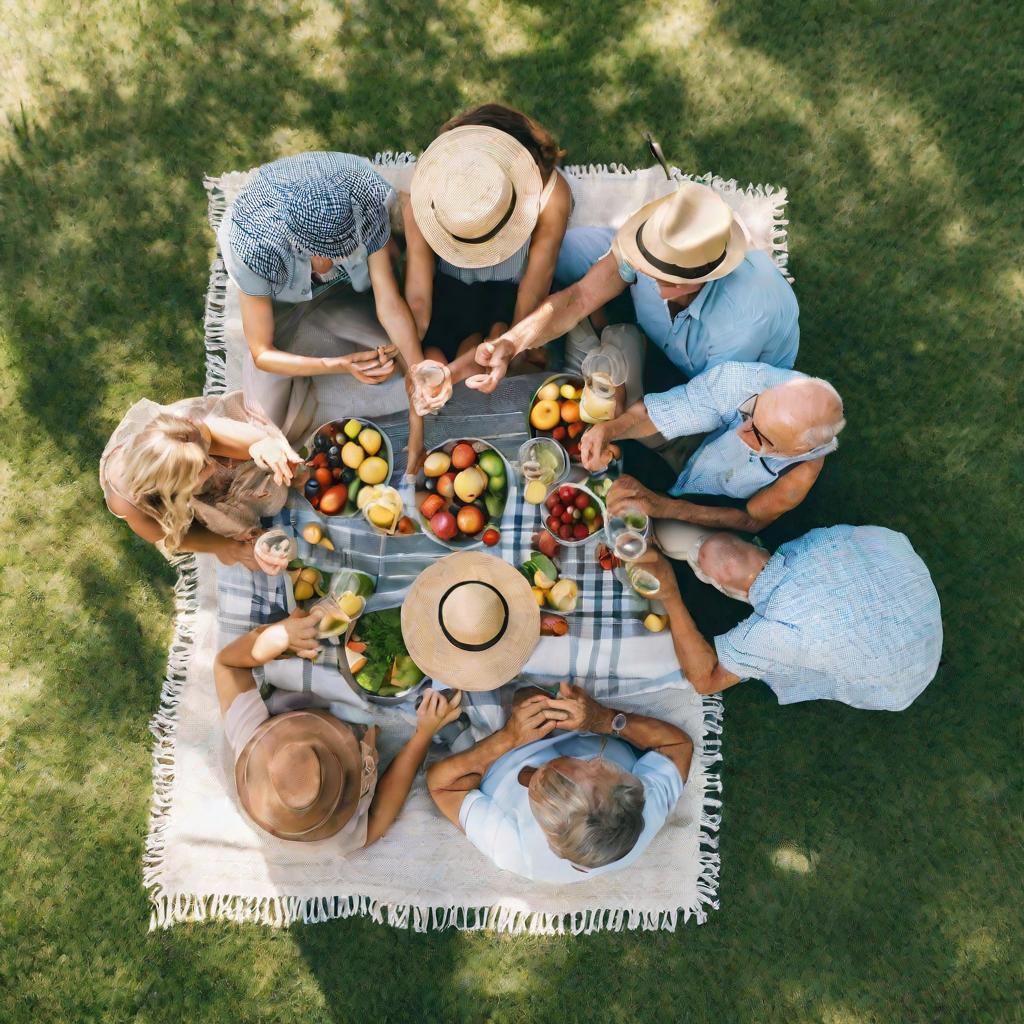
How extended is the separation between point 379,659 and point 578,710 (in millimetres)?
1164

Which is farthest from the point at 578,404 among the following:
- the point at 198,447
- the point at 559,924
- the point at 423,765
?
the point at 559,924

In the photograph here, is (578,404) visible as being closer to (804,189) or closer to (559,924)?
(804,189)

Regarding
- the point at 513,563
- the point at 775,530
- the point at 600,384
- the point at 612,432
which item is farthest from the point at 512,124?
the point at 775,530

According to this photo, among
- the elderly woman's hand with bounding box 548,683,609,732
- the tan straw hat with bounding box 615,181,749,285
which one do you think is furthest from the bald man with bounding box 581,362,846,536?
the elderly woman's hand with bounding box 548,683,609,732

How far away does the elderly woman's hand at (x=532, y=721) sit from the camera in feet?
14.0

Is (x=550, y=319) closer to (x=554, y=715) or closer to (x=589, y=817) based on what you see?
(x=554, y=715)

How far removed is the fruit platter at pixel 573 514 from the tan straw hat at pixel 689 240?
1.23 m

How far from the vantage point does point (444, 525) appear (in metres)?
4.22

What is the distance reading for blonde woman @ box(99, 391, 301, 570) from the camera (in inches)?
141

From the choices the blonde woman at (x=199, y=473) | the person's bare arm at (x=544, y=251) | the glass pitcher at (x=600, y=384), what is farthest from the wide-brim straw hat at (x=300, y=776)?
the person's bare arm at (x=544, y=251)

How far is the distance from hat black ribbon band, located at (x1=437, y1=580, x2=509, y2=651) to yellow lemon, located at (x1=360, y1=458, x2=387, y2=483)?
78 centimetres

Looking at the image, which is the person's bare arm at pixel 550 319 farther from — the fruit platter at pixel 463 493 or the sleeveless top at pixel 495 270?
the fruit platter at pixel 463 493

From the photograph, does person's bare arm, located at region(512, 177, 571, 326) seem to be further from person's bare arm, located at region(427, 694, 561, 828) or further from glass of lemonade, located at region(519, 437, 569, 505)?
person's bare arm, located at region(427, 694, 561, 828)

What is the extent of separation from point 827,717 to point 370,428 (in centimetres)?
331
